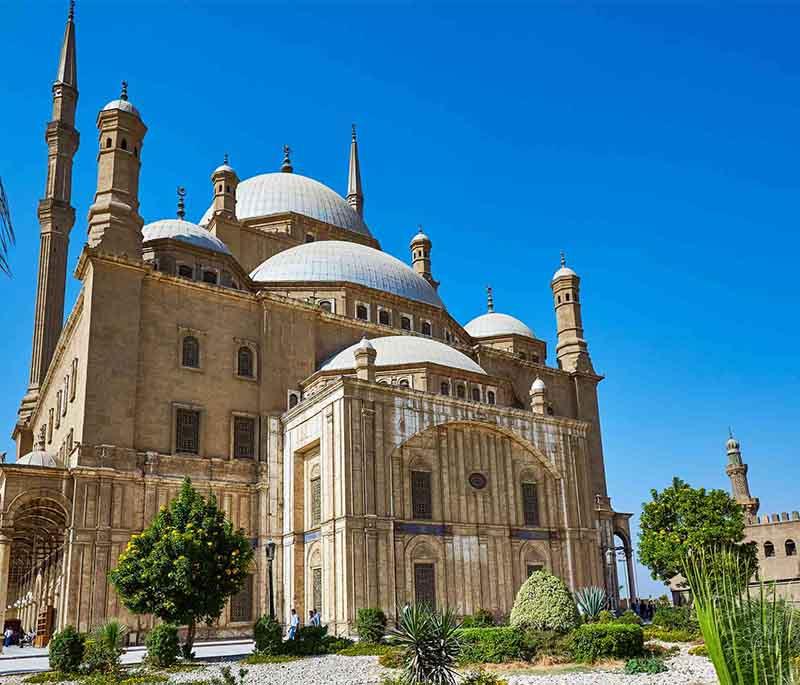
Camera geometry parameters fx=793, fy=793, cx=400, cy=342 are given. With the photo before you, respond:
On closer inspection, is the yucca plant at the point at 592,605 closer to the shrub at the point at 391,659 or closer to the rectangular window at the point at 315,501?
the shrub at the point at 391,659

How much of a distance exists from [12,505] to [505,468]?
15.5 metres

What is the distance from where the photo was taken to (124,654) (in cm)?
1931

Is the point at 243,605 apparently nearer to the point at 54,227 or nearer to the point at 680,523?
the point at 680,523

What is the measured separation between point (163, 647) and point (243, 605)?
917 cm

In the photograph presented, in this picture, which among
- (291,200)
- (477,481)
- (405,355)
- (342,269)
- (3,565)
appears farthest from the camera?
(291,200)

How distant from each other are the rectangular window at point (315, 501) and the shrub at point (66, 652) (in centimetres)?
977

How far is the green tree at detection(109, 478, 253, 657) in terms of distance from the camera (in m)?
17.4

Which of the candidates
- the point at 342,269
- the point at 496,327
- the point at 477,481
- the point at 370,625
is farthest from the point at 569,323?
the point at 370,625

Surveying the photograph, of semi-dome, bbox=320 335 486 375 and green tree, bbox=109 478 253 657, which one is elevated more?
semi-dome, bbox=320 335 486 375

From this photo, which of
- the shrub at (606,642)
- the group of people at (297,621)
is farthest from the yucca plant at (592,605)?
the group of people at (297,621)

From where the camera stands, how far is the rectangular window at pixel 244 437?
27250 mm

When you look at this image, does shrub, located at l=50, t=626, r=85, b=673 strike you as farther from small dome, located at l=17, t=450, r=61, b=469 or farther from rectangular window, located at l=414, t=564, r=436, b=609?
rectangular window, located at l=414, t=564, r=436, b=609

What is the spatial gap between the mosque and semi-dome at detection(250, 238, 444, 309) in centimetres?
18

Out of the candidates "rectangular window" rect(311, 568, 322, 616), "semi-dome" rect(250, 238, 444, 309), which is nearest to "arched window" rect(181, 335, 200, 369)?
"semi-dome" rect(250, 238, 444, 309)
